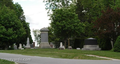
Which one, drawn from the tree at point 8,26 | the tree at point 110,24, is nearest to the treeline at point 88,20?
the tree at point 110,24

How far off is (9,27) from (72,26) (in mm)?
13226

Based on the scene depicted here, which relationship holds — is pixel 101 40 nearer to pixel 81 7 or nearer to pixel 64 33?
pixel 64 33

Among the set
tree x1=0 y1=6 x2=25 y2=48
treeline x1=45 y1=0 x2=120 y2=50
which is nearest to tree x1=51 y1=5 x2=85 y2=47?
treeline x1=45 y1=0 x2=120 y2=50

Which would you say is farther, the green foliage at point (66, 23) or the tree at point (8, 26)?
the tree at point (8, 26)

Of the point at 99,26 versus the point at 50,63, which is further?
the point at 99,26

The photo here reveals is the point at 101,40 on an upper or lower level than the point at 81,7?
lower

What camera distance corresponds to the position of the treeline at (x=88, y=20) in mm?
30031

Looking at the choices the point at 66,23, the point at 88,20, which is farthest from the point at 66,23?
the point at 88,20

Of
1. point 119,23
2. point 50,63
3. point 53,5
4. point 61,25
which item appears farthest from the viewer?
point 53,5

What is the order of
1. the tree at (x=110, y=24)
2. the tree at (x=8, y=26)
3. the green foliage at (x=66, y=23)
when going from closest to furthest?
the tree at (x=110, y=24) < the green foliage at (x=66, y=23) < the tree at (x=8, y=26)

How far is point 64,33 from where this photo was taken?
136 ft

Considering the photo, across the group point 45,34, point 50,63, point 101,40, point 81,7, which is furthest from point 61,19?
point 50,63

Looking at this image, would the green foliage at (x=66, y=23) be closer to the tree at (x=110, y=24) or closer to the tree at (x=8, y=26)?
the tree at (x=8, y=26)

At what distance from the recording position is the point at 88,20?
4950cm
